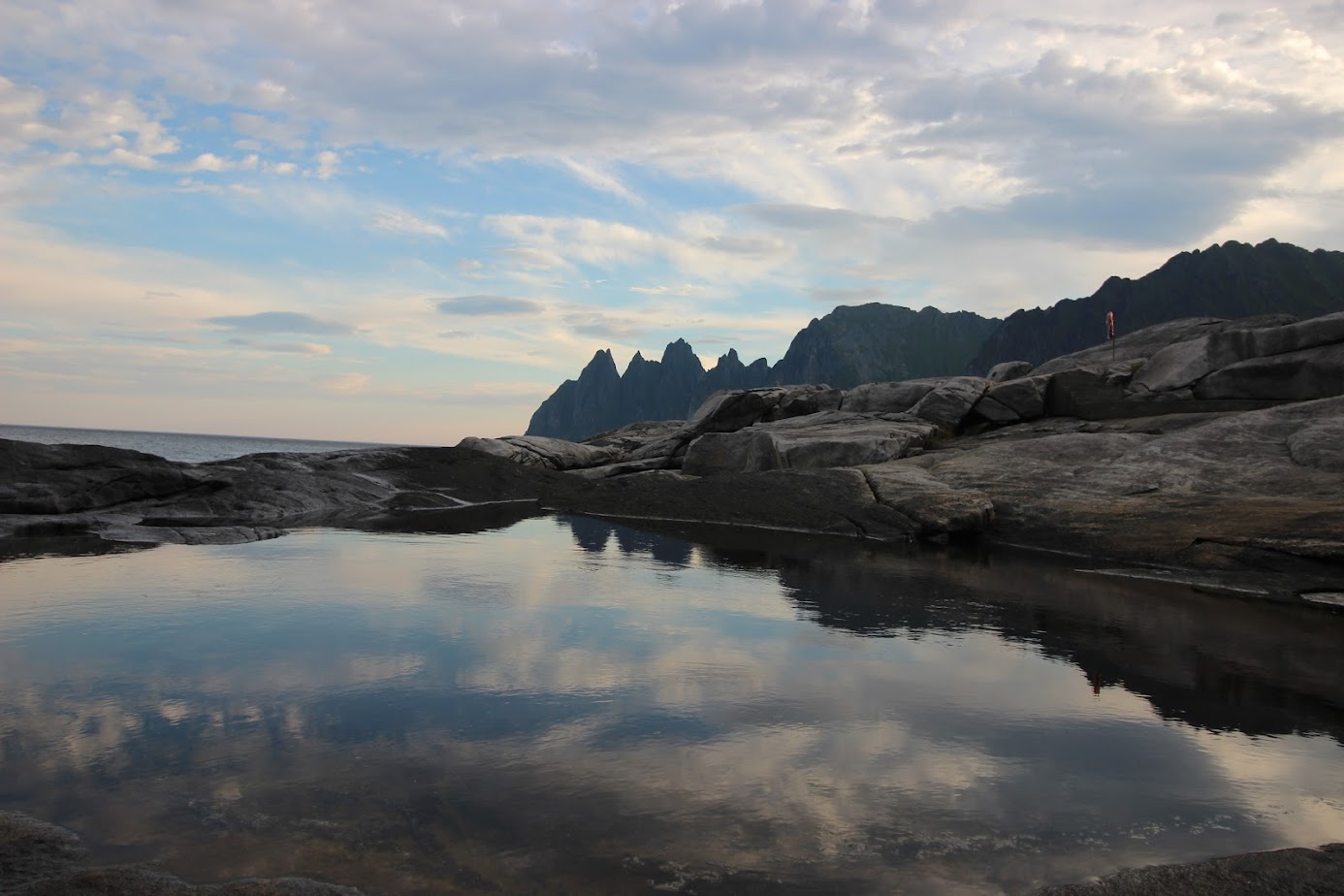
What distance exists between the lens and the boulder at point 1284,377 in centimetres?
2547

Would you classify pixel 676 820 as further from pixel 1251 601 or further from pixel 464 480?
pixel 464 480

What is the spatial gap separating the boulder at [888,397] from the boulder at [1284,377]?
12581 mm

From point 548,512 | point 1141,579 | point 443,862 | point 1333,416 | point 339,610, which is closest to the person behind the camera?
point 443,862

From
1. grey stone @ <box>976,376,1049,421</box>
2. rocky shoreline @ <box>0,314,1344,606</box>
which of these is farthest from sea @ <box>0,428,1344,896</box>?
grey stone @ <box>976,376,1049,421</box>

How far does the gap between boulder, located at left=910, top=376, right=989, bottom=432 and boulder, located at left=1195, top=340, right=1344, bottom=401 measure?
814 cm

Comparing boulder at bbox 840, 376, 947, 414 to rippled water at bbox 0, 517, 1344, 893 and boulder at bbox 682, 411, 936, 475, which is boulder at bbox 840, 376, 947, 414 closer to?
boulder at bbox 682, 411, 936, 475

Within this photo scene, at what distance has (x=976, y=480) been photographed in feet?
75.5

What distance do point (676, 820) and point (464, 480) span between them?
26.1 metres

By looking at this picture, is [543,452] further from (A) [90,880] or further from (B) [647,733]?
(A) [90,880]

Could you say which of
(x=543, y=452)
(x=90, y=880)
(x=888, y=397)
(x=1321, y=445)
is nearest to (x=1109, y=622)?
(x=90, y=880)

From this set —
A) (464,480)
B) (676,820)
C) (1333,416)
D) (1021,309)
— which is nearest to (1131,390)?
(1333,416)

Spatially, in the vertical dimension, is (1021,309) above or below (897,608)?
above

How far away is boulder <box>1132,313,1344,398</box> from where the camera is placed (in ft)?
87.7

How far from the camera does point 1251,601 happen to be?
44.7 feet
